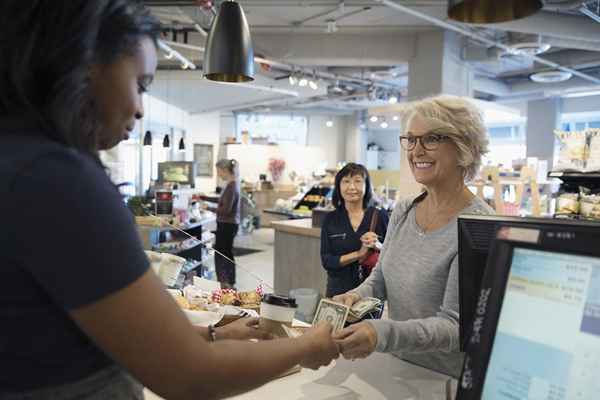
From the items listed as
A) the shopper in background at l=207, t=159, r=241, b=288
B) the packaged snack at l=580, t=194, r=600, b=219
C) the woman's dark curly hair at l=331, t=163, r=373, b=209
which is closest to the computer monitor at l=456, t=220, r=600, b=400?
the packaged snack at l=580, t=194, r=600, b=219

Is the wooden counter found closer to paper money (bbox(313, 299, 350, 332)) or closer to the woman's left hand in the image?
the woman's left hand

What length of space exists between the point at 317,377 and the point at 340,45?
289 inches

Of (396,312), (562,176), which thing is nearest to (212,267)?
(396,312)

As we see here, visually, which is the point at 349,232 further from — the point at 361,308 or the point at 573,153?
the point at 361,308

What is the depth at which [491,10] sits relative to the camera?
2.18 metres

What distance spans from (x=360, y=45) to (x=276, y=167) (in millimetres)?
8611

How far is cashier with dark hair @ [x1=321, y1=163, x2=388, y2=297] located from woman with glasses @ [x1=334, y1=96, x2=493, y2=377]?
1673 millimetres

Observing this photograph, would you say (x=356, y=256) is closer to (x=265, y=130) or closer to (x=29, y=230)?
(x=29, y=230)

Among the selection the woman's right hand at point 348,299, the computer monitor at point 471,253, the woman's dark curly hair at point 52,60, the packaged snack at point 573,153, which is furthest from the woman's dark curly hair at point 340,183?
the woman's dark curly hair at point 52,60

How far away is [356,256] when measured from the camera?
368cm

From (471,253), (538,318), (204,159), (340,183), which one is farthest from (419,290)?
(204,159)

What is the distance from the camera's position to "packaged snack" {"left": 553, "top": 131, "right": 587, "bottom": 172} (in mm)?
2943

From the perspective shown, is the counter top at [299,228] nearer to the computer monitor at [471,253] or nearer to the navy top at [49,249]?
the computer monitor at [471,253]

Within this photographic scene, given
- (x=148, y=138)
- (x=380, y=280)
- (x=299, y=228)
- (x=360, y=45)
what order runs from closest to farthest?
(x=380, y=280)
(x=299, y=228)
(x=360, y=45)
(x=148, y=138)
